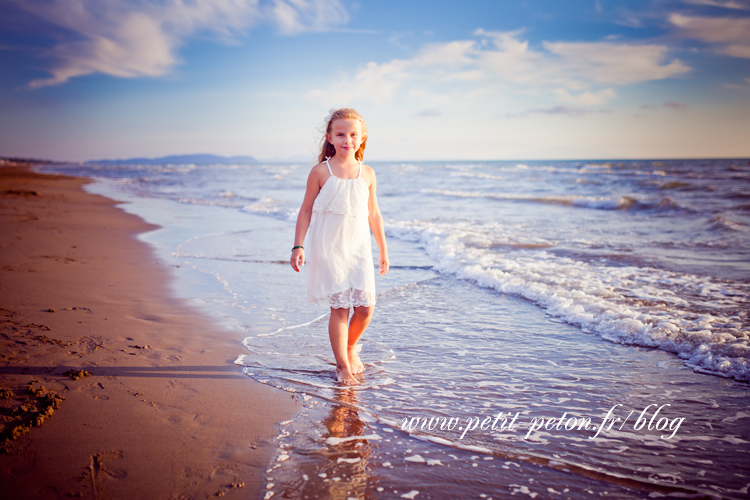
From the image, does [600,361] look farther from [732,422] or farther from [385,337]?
[385,337]

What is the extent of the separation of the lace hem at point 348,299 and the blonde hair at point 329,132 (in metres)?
1.04

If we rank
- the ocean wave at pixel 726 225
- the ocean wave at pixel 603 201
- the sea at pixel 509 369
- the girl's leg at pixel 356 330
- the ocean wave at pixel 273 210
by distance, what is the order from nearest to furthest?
the sea at pixel 509 369 → the girl's leg at pixel 356 330 → the ocean wave at pixel 726 225 → the ocean wave at pixel 273 210 → the ocean wave at pixel 603 201

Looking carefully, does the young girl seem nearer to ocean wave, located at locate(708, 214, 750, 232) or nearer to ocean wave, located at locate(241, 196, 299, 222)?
ocean wave, located at locate(241, 196, 299, 222)

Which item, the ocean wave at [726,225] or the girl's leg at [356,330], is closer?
the girl's leg at [356,330]

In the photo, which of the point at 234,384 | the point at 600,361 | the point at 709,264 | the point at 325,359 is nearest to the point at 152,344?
the point at 234,384

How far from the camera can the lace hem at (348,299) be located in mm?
3055

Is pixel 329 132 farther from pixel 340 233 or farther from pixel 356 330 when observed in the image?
pixel 356 330

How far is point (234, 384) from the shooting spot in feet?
9.95

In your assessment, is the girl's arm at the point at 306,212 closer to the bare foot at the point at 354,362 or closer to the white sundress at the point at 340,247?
the white sundress at the point at 340,247

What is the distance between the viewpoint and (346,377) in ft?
10.3

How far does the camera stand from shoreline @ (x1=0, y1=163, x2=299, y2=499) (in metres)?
1.97

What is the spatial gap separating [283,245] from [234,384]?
5.85 m

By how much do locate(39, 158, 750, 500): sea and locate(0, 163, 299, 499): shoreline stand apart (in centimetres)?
22

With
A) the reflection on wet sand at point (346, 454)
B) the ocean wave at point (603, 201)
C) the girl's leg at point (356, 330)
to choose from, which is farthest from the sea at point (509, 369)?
the ocean wave at point (603, 201)
